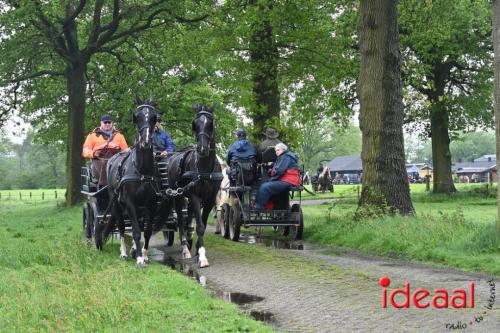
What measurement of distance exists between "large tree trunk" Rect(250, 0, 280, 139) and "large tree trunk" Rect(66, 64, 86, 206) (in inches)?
443

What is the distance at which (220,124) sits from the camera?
38.4 metres

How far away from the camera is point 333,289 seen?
8.05 metres

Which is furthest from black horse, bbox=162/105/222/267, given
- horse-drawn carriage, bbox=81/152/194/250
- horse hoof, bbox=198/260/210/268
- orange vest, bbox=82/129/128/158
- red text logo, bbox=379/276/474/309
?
red text logo, bbox=379/276/474/309

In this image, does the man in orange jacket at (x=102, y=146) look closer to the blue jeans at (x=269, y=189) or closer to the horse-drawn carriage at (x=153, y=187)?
the horse-drawn carriage at (x=153, y=187)

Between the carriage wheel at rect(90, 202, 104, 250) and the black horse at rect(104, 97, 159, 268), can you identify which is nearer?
the black horse at rect(104, 97, 159, 268)

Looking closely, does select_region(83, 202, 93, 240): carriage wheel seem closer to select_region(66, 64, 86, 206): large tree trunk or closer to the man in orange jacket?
the man in orange jacket

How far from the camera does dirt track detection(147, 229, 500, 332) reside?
6.25m

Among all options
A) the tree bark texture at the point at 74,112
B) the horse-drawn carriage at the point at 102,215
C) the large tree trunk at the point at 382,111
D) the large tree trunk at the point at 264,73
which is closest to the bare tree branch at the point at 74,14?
the tree bark texture at the point at 74,112

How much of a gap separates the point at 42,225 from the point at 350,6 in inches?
695

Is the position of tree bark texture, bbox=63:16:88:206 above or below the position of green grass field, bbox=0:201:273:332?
above

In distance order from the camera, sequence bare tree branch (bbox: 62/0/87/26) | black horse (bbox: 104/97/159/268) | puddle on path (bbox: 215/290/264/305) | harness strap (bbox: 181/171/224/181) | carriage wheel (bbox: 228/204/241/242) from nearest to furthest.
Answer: puddle on path (bbox: 215/290/264/305) < black horse (bbox: 104/97/159/268) < harness strap (bbox: 181/171/224/181) < carriage wheel (bbox: 228/204/241/242) < bare tree branch (bbox: 62/0/87/26)

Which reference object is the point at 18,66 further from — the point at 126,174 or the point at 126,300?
the point at 126,300

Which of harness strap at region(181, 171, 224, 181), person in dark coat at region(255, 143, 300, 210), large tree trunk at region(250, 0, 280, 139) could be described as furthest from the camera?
large tree trunk at region(250, 0, 280, 139)

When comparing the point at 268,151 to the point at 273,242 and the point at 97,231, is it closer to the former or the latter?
the point at 273,242
